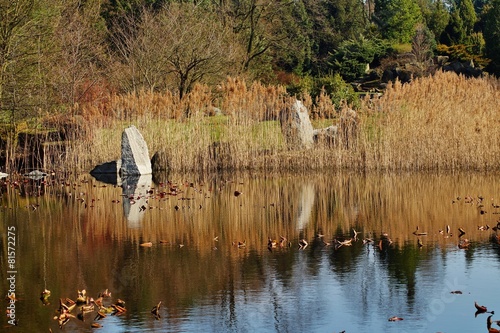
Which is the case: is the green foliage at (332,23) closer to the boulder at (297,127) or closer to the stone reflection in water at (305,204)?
the boulder at (297,127)

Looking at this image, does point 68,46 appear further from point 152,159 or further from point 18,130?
point 152,159

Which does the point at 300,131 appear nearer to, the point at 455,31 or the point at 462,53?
the point at 462,53

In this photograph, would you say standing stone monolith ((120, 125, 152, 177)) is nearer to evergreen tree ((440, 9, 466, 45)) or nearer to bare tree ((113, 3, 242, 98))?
bare tree ((113, 3, 242, 98))

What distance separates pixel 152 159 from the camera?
74.8 feet

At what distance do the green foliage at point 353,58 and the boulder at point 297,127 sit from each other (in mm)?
22071

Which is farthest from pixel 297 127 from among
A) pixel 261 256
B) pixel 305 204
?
pixel 261 256

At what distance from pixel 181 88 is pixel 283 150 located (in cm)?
923

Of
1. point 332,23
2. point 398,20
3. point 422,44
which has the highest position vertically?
point 332,23

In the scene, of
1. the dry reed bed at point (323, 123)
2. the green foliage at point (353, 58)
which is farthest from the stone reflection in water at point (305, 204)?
the green foliage at point (353, 58)

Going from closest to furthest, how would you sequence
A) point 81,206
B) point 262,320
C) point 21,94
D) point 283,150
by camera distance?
point 262,320
point 81,206
point 283,150
point 21,94

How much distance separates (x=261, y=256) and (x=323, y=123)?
42.4ft

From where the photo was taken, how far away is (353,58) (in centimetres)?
4444

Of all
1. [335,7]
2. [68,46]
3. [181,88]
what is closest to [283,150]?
[181,88]

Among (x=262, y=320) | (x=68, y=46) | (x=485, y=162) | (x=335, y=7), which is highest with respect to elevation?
(x=335, y=7)
